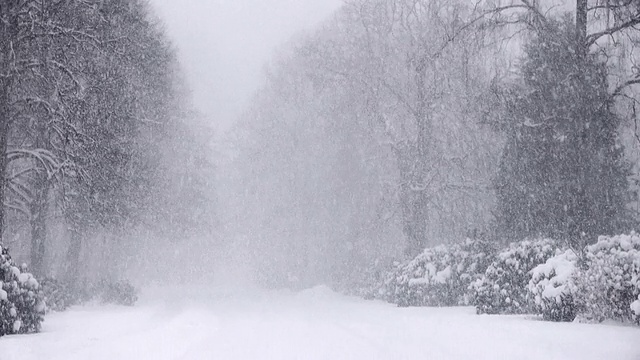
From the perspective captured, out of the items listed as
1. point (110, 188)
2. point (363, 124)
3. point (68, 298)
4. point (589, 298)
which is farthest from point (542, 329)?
point (363, 124)

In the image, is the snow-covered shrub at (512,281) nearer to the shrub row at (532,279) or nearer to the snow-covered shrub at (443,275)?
the shrub row at (532,279)

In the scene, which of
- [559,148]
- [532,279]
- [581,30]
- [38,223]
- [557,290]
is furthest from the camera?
[38,223]

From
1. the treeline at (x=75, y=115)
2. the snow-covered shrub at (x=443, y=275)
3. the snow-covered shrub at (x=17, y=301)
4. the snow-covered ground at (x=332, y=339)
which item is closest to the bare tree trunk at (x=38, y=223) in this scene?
the treeline at (x=75, y=115)

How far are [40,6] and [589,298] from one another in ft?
42.1

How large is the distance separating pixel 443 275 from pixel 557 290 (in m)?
6.84

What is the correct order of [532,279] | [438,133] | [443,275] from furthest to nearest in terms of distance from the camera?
1. [438,133]
2. [443,275]
3. [532,279]

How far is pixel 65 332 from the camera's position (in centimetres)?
970

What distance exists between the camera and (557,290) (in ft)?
30.5

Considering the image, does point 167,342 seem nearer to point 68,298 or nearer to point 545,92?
point 68,298

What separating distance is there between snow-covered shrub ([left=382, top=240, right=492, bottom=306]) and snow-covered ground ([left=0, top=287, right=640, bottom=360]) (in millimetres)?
3568

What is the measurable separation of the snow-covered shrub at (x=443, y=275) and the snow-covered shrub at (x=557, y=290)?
483 cm

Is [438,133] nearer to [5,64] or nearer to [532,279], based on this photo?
[532,279]

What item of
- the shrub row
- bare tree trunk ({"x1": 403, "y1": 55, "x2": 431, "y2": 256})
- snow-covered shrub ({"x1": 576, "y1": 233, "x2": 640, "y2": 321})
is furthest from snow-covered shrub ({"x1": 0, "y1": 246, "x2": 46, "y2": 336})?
bare tree trunk ({"x1": 403, "y1": 55, "x2": 431, "y2": 256})

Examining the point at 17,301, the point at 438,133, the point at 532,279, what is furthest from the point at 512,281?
the point at 438,133
